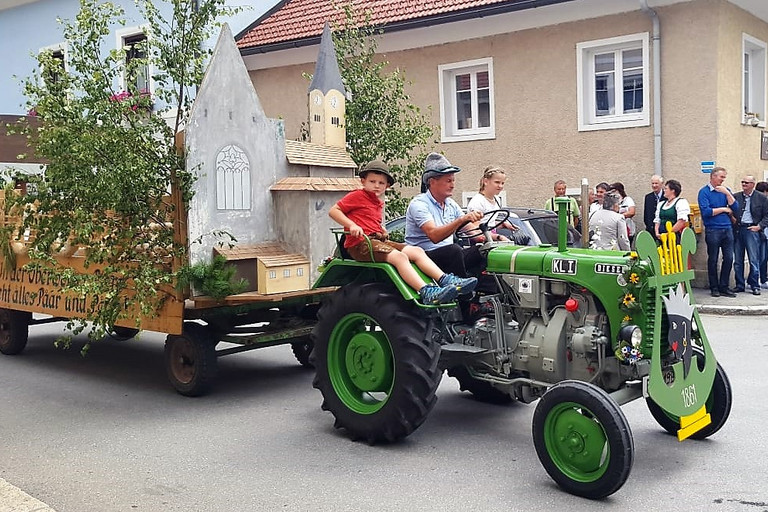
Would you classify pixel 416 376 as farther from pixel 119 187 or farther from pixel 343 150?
pixel 343 150

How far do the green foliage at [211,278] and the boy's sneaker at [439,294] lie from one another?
1.90 metres

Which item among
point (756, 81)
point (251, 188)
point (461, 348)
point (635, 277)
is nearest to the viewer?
point (635, 277)

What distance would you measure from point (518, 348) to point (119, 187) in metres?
3.23

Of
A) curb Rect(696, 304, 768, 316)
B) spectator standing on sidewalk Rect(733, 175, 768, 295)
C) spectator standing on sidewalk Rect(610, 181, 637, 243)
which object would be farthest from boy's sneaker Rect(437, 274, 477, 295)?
spectator standing on sidewalk Rect(733, 175, 768, 295)

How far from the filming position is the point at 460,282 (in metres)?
5.46

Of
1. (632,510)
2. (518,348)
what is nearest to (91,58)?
(518,348)

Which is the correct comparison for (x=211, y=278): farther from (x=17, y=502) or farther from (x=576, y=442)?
(x=576, y=442)

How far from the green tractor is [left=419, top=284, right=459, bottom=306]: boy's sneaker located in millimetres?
87

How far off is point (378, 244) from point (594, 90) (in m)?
9.62

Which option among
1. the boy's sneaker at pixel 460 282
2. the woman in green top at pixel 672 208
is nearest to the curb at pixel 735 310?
the woman in green top at pixel 672 208

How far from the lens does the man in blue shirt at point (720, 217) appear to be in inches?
483

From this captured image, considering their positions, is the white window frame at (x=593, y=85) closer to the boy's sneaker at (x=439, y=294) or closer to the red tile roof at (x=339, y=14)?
the red tile roof at (x=339, y=14)

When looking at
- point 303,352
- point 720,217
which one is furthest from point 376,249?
point 720,217

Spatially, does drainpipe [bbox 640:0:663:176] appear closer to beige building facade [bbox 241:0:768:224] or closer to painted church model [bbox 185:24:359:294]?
beige building facade [bbox 241:0:768:224]
